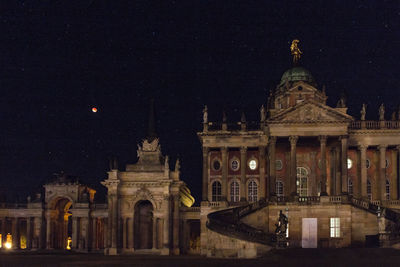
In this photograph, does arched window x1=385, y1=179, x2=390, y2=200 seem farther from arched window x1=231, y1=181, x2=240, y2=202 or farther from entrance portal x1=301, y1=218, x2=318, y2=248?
arched window x1=231, y1=181, x2=240, y2=202

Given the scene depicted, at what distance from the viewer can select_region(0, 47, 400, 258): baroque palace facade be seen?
234ft

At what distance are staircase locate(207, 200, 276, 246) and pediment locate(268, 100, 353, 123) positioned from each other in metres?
8.26

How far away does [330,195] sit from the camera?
74.1 metres

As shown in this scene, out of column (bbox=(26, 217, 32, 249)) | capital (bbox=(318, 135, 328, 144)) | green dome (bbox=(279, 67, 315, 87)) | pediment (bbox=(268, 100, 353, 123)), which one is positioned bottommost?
column (bbox=(26, 217, 32, 249))

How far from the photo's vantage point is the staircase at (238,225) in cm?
6119

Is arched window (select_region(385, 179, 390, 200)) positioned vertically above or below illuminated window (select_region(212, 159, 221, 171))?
below

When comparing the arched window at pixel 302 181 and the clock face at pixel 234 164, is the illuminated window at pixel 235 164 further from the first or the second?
the arched window at pixel 302 181

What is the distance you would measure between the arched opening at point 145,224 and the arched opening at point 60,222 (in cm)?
1259

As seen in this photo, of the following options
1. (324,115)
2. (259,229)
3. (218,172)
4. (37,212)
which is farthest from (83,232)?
(324,115)

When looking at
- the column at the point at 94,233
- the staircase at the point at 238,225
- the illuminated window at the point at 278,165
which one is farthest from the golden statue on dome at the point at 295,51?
the column at the point at 94,233

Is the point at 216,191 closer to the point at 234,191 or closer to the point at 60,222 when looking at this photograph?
the point at 234,191

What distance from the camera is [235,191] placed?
267ft

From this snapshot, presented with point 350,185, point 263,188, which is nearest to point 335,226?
point 350,185

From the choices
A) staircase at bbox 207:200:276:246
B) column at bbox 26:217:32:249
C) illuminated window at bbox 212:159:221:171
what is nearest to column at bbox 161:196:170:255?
illuminated window at bbox 212:159:221:171
